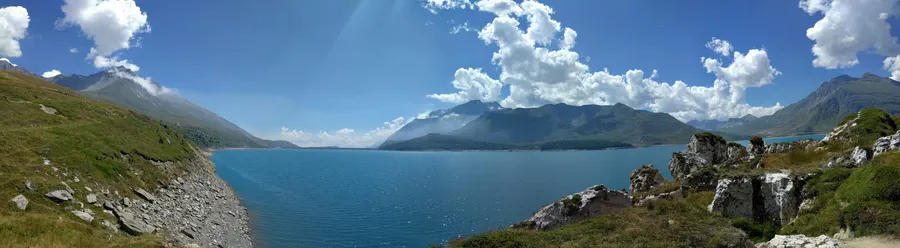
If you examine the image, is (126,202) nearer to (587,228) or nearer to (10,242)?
(10,242)

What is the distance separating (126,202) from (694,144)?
65577 millimetres

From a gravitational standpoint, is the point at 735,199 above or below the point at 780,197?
below

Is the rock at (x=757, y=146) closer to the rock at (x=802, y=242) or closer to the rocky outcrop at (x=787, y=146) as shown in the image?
the rocky outcrop at (x=787, y=146)

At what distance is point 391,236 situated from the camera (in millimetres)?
57031

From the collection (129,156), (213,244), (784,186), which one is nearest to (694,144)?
(784,186)

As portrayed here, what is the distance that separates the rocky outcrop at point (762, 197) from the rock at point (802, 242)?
193 inches

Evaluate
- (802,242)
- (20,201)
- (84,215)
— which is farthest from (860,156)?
(20,201)

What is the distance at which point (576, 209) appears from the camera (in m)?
27.9

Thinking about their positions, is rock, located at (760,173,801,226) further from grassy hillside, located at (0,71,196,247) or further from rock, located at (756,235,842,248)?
grassy hillside, located at (0,71,196,247)

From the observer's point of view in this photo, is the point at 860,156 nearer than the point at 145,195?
Yes

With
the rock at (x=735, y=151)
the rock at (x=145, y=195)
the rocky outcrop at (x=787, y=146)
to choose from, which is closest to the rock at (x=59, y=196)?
the rock at (x=145, y=195)

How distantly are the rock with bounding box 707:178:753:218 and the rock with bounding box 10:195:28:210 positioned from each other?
4326cm

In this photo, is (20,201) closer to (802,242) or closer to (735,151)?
(802,242)

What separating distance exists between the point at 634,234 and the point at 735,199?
29.8 feet
